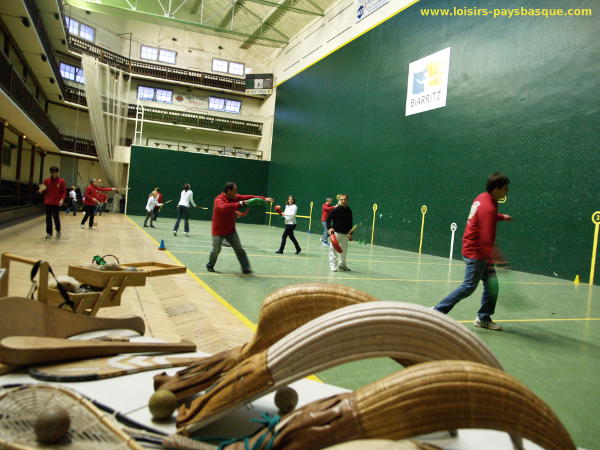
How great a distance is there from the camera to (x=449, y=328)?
1358 millimetres

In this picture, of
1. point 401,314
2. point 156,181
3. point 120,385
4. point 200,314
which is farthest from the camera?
point 156,181

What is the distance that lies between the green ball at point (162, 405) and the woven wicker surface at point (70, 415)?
0.22m

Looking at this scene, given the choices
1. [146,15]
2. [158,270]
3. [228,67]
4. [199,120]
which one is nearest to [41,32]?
[146,15]

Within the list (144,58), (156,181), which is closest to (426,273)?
(156,181)

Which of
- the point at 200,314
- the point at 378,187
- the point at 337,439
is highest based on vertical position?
the point at 378,187

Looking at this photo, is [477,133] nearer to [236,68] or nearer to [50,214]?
[50,214]

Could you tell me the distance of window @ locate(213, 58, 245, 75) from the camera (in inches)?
1330

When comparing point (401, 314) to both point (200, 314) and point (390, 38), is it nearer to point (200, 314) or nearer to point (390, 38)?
point (200, 314)

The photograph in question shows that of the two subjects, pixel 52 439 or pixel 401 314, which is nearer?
pixel 401 314

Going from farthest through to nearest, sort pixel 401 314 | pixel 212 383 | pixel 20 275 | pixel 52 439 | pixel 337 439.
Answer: pixel 20 275, pixel 212 383, pixel 52 439, pixel 401 314, pixel 337 439

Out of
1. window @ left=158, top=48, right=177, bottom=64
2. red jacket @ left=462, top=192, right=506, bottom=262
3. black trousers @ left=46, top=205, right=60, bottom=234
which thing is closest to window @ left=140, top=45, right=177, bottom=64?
window @ left=158, top=48, right=177, bottom=64

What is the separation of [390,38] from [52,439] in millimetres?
17709

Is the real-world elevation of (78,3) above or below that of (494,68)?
above

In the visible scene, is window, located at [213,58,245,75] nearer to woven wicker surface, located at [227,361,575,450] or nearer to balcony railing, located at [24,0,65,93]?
balcony railing, located at [24,0,65,93]
